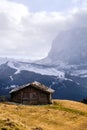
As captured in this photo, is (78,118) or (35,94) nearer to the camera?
(78,118)

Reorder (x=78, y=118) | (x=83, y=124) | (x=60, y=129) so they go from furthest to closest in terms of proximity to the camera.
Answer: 1. (x=78, y=118)
2. (x=83, y=124)
3. (x=60, y=129)

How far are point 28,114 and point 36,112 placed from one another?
382 cm

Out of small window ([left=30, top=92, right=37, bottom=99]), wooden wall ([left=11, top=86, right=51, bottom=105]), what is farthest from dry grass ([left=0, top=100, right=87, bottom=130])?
small window ([left=30, top=92, right=37, bottom=99])

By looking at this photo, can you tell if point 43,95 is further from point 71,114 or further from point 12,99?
point 71,114

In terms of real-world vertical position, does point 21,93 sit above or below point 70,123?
above

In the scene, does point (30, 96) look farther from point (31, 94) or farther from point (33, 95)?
point (33, 95)

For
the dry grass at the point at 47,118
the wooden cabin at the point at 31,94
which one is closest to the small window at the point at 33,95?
the wooden cabin at the point at 31,94

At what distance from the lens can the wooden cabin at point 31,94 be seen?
101m

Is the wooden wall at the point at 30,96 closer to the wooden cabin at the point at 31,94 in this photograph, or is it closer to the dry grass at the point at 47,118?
the wooden cabin at the point at 31,94

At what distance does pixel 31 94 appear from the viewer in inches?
3996

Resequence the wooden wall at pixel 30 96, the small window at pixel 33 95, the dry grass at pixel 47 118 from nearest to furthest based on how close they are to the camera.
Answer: the dry grass at pixel 47 118, the wooden wall at pixel 30 96, the small window at pixel 33 95

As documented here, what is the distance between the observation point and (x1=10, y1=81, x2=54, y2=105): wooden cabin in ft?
331

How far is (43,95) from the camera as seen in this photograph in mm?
101125

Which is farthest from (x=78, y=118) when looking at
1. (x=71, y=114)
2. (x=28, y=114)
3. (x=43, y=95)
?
(x=43, y=95)
